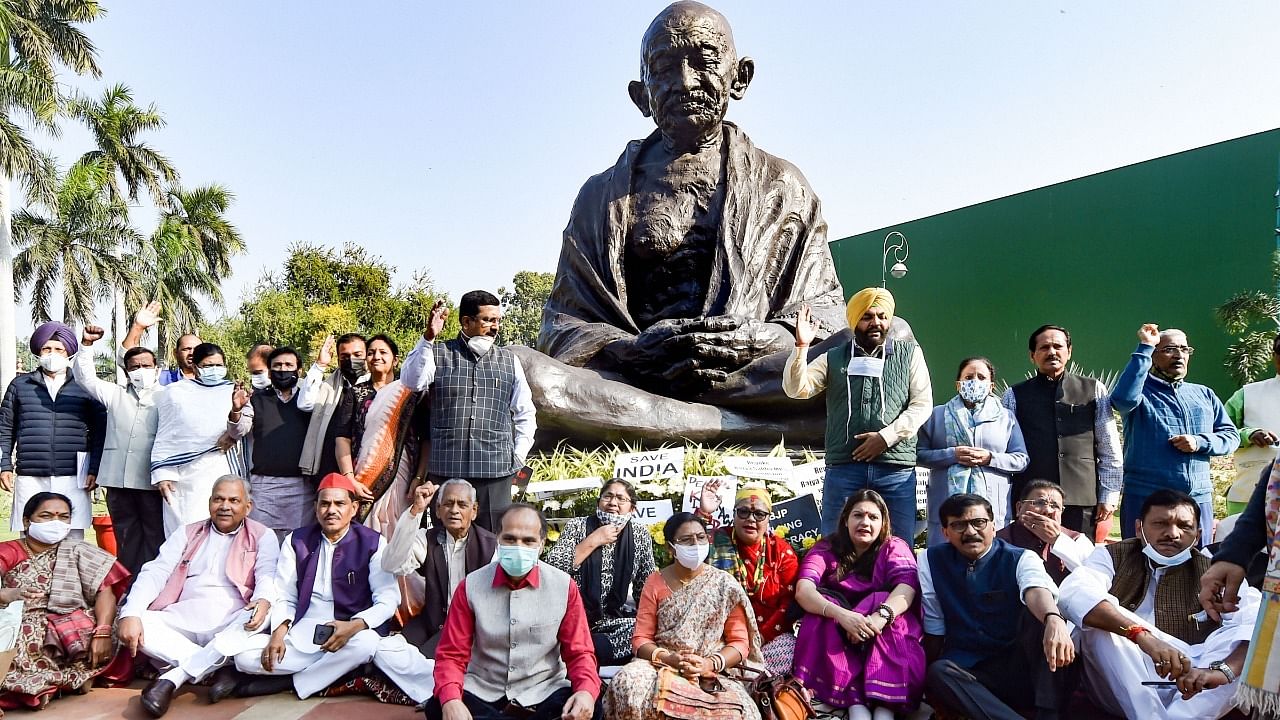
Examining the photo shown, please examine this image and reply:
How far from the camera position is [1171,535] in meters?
3.11

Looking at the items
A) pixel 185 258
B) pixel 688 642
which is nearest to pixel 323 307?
pixel 185 258

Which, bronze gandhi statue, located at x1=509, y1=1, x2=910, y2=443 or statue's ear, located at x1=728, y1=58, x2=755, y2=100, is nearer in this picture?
bronze gandhi statue, located at x1=509, y1=1, x2=910, y2=443

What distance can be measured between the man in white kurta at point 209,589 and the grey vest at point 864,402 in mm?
2347

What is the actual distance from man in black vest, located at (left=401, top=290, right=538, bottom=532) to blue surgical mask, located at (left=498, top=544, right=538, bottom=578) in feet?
3.35

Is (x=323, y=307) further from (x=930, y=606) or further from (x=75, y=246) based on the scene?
(x=930, y=606)

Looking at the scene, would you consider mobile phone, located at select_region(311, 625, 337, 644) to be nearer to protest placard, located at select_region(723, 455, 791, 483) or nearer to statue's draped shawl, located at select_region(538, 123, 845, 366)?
protest placard, located at select_region(723, 455, 791, 483)

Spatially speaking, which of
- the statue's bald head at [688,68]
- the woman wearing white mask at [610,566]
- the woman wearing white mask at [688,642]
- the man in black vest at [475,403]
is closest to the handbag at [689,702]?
the woman wearing white mask at [688,642]

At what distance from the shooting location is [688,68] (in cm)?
606

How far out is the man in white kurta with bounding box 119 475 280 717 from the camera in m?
3.63

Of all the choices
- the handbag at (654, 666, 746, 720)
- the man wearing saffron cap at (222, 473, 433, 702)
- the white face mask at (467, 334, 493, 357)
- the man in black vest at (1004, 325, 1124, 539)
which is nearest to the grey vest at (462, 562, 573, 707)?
the handbag at (654, 666, 746, 720)

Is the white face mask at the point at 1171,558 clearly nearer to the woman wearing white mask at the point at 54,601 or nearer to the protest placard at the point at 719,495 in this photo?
the protest placard at the point at 719,495

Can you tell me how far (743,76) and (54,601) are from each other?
495 cm

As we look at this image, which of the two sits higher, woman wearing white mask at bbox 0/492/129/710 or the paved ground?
woman wearing white mask at bbox 0/492/129/710

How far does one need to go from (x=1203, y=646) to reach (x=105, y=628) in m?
3.87
